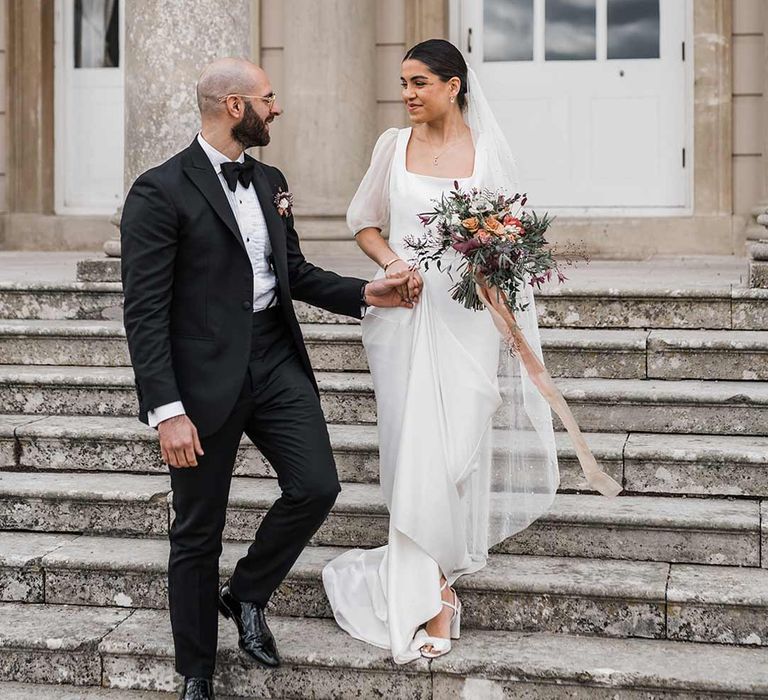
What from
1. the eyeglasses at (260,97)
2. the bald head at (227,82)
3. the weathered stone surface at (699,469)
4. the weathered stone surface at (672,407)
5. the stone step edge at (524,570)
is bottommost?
the stone step edge at (524,570)

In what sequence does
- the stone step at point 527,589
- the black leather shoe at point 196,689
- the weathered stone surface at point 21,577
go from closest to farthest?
1. the black leather shoe at point 196,689
2. the stone step at point 527,589
3. the weathered stone surface at point 21,577

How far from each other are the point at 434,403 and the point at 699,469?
1319mm

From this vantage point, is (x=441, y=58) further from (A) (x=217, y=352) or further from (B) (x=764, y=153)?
(B) (x=764, y=153)

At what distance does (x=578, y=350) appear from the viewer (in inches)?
229

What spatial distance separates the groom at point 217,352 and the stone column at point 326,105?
499 centimetres

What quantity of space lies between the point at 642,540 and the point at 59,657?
2144mm

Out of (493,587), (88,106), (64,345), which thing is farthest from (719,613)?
(88,106)

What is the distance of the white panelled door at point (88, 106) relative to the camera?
1059cm

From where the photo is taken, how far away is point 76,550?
4922 millimetres

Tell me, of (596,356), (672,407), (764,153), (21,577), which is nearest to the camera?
(21,577)

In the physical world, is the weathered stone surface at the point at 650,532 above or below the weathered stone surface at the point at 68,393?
below

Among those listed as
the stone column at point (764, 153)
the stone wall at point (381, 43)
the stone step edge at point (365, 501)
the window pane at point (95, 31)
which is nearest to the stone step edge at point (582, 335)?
the stone step edge at point (365, 501)

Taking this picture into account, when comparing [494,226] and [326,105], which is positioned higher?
[326,105]

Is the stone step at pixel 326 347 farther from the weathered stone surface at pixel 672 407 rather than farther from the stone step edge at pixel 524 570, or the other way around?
the stone step edge at pixel 524 570
